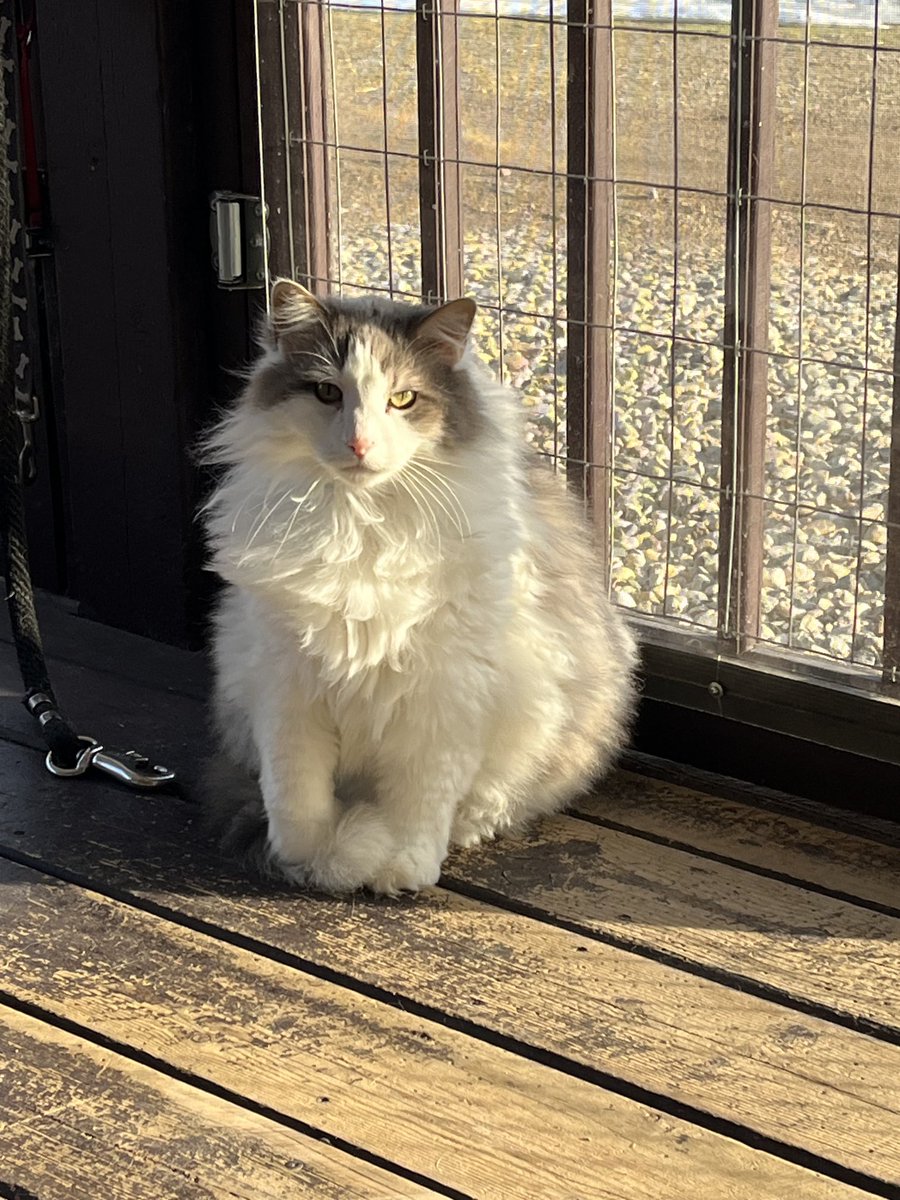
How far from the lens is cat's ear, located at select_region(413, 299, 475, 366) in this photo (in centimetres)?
219

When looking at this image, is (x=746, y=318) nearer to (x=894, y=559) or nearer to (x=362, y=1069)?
(x=894, y=559)

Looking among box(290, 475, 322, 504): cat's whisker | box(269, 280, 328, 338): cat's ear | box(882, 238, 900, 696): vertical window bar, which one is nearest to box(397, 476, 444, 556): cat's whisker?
box(290, 475, 322, 504): cat's whisker

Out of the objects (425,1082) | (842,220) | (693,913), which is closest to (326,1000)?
(425,1082)

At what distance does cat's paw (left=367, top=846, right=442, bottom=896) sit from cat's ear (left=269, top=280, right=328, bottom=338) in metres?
0.75

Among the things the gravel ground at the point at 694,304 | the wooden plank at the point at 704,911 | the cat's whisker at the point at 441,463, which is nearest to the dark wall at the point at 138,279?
the gravel ground at the point at 694,304

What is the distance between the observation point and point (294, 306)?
2.19 metres

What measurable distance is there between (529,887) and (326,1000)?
39 cm

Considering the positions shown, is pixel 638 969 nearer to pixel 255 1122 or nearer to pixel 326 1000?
pixel 326 1000

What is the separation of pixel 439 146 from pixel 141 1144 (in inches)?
62.6

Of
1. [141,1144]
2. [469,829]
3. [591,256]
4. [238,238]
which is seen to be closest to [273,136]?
[238,238]

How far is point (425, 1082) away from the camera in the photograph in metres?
1.95

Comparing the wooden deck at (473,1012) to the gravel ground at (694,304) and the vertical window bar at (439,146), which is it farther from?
the vertical window bar at (439,146)

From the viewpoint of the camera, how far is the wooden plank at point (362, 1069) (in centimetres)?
179

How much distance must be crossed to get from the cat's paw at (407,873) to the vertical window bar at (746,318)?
63 cm
